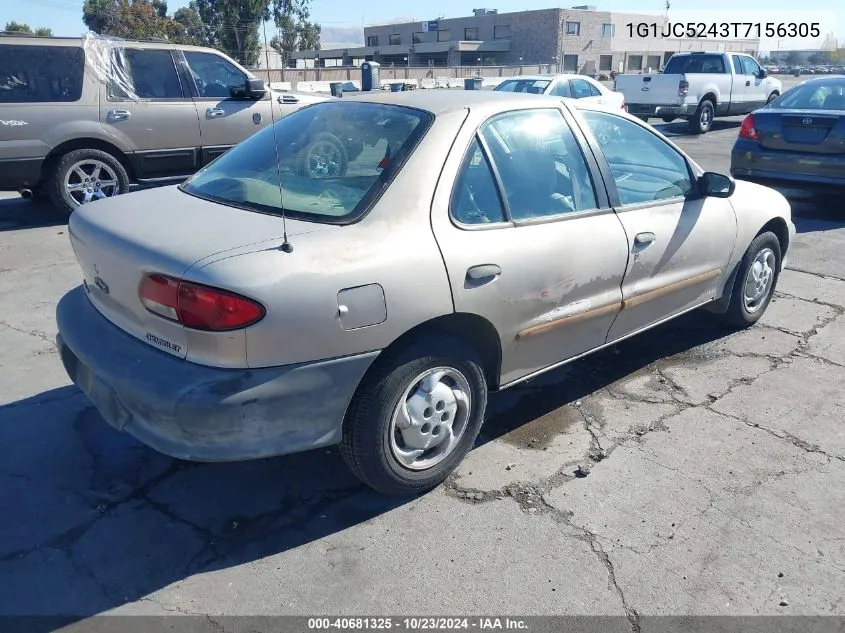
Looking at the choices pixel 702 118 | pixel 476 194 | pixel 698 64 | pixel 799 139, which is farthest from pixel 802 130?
pixel 698 64

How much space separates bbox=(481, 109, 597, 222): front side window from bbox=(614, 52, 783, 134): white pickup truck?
1547cm

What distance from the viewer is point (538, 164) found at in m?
3.50

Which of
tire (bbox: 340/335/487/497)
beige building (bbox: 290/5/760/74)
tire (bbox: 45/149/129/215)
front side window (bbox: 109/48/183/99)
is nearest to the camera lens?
tire (bbox: 340/335/487/497)

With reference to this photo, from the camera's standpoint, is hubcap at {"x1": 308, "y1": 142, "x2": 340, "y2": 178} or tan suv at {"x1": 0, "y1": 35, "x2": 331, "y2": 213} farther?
tan suv at {"x1": 0, "y1": 35, "x2": 331, "y2": 213}

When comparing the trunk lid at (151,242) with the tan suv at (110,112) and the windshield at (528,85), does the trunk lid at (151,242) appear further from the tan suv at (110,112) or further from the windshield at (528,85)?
the windshield at (528,85)

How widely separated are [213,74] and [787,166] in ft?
22.9

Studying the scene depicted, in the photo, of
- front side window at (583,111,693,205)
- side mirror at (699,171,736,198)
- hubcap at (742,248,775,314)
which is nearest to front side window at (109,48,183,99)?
front side window at (583,111,693,205)

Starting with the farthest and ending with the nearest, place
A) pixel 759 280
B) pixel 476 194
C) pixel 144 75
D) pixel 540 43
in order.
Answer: pixel 540 43, pixel 144 75, pixel 759 280, pixel 476 194

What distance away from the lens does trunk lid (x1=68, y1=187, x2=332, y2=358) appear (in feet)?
8.63

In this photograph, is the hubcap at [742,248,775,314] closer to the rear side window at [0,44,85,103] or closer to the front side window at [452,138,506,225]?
the front side window at [452,138,506,225]

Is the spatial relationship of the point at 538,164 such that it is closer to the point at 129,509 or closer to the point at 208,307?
the point at 208,307

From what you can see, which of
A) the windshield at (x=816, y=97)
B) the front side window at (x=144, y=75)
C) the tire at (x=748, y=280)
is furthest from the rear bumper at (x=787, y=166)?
the front side window at (x=144, y=75)

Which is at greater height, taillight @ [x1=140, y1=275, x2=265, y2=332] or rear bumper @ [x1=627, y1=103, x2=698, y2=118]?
rear bumper @ [x1=627, y1=103, x2=698, y2=118]

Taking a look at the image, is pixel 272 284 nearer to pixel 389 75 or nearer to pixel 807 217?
pixel 807 217
